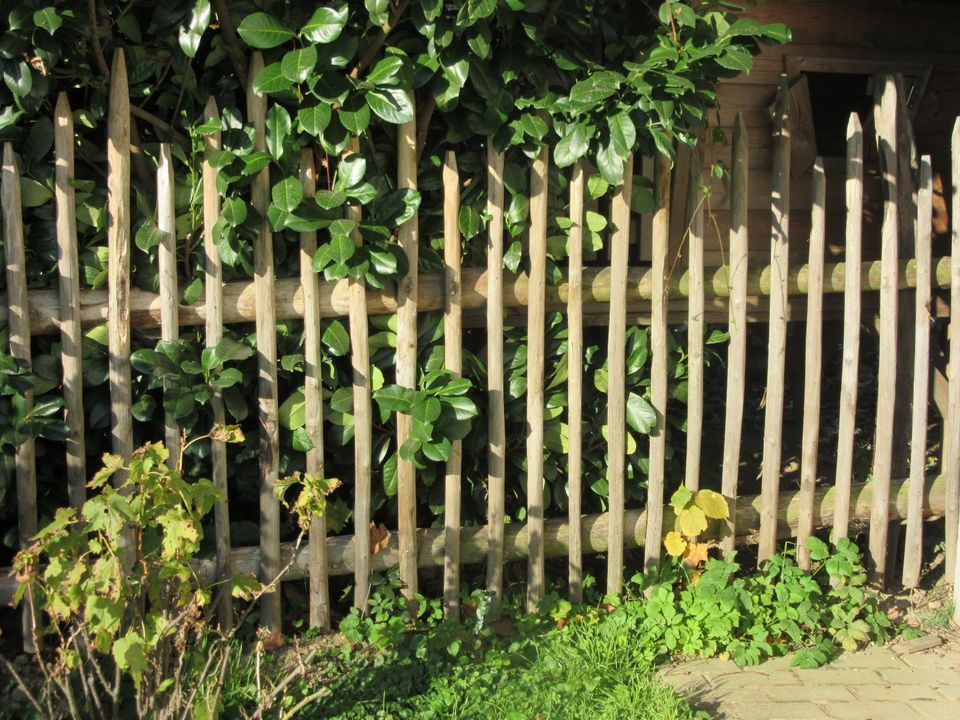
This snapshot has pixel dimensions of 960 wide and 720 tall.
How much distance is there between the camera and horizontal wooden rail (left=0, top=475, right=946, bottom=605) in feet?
12.3

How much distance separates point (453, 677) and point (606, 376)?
4.28ft

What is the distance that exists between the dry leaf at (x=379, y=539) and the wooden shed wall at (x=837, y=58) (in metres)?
2.13

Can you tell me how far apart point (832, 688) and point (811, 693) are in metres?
0.10

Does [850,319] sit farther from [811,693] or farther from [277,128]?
[277,128]

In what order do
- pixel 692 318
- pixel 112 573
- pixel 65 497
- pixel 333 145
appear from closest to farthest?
pixel 112 573 < pixel 333 145 < pixel 65 497 < pixel 692 318

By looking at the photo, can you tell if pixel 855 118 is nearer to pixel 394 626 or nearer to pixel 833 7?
pixel 833 7

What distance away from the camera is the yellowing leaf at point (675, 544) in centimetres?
409

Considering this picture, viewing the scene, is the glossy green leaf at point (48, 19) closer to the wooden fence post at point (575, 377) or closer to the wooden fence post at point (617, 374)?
the wooden fence post at point (575, 377)

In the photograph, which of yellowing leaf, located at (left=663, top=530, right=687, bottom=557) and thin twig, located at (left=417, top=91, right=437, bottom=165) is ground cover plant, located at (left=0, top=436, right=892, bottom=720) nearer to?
yellowing leaf, located at (left=663, top=530, right=687, bottom=557)

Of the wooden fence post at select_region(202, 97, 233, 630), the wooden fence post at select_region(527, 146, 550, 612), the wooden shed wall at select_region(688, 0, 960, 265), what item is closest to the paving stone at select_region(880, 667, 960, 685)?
the wooden fence post at select_region(527, 146, 550, 612)

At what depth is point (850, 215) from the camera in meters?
4.12

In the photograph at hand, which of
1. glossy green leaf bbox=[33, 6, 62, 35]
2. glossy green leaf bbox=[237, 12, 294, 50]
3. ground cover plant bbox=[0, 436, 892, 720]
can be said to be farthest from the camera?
glossy green leaf bbox=[237, 12, 294, 50]

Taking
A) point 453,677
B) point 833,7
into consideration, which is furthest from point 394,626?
point 833,7

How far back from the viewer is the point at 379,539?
152 inches
